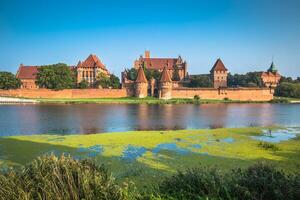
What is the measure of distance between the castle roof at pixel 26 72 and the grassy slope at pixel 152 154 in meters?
72.5

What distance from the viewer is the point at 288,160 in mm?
8625

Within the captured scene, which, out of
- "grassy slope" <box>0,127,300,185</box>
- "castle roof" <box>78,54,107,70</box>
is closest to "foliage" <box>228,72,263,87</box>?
"castle roof" <box>78,54,107,70</box>

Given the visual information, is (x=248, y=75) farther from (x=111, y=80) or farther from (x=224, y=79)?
(x=111, y=80)

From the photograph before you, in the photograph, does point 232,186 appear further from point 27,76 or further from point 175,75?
point 27,76

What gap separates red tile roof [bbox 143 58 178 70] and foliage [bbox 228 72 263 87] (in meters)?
20.8

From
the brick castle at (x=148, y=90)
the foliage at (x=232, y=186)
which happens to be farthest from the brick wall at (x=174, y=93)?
the foliage at (x=232, y=186)

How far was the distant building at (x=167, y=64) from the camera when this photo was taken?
80438 mm

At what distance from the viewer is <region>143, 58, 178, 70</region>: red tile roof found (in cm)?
8200

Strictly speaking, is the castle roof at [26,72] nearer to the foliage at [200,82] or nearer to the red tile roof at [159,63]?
the red tile roof at [159,63]

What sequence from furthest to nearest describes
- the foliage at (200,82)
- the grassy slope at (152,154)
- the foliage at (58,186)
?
the foliage at (200,82) < the grassy slope at (152,154) < the foliage at (58,186)

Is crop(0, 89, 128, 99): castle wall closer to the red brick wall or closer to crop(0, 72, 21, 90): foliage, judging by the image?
the red brick wall

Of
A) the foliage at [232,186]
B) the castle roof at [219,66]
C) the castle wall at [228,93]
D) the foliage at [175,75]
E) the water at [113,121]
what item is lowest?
the water at [113,121]

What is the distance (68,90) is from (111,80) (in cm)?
1167

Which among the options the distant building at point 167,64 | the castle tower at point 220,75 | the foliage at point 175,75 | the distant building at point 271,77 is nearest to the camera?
the castle tower at point 220,75
